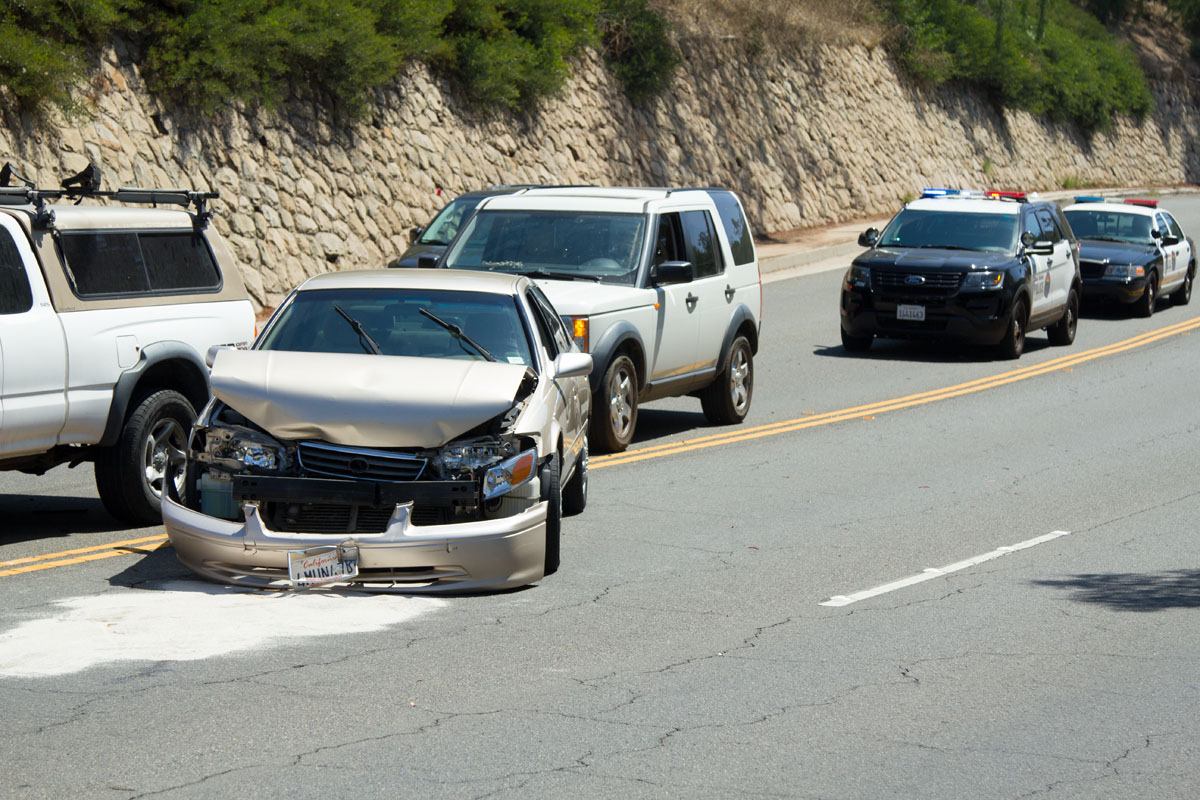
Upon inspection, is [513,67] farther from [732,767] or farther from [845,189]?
[732,767]

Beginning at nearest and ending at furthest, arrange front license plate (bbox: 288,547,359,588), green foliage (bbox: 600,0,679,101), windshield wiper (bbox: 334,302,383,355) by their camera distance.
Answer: front license plate (bbox: 288,547,359,588) < windshield wiper (bbox: 334,302,383,355) < green foliage (bbox: 600,0,679,101)

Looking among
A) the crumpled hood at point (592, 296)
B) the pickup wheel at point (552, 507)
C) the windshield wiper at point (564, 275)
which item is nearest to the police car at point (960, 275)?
the crumpled hood at point (592, 296)

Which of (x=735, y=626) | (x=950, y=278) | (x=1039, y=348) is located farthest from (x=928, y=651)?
(x=1039, y=348)

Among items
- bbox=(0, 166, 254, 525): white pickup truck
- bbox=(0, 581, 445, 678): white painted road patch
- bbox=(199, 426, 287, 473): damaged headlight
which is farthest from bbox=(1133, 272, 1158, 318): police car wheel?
bbox=(199, 426, 287, 473): damaged headlight

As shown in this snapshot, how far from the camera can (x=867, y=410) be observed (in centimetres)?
1550

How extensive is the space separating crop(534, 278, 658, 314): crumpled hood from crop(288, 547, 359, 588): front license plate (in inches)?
185

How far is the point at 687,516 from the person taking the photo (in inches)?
401

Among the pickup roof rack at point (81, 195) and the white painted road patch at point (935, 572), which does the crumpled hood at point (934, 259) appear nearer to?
the white painted road patch at point (935, 572)

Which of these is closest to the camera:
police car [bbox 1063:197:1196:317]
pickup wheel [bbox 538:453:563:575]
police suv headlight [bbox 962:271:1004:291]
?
pickup wheel [bbox 538:453:563:575]

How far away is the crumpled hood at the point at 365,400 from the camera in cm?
748

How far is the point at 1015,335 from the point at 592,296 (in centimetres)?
920

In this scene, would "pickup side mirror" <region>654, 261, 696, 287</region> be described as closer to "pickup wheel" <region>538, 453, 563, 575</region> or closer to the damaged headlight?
"pickup wheel" <region>538, 453, 563, 575</region>

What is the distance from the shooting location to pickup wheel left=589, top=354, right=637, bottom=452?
39.7 feet

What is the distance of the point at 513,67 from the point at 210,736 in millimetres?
24739
